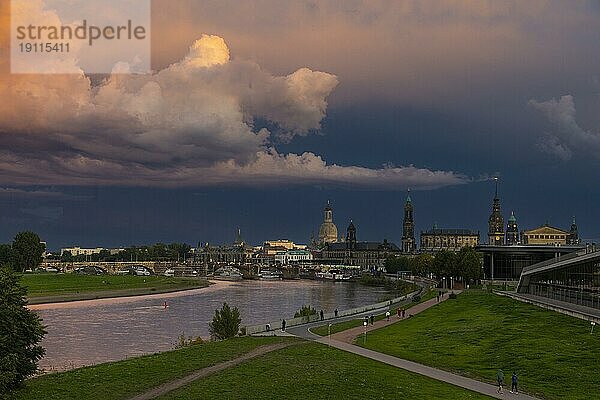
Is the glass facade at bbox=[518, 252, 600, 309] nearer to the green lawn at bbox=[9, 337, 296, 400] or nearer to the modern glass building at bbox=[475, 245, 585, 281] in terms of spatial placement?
the green lawn at bbox=[9, 337, 296, 400]

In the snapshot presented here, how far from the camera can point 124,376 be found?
40969mm

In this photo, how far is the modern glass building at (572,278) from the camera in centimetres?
6078

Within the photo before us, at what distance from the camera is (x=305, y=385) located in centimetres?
3822

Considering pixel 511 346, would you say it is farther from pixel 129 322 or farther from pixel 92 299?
pixel 92 299

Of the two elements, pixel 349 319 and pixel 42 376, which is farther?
pixel 349 319

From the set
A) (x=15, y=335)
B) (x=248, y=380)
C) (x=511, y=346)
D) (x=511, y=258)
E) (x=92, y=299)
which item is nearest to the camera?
(x=15, y=335)

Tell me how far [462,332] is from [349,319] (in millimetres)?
20027

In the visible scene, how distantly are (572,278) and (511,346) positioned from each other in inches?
788

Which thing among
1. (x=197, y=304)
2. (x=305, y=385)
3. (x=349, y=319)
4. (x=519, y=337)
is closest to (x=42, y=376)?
(x=305, y=385)

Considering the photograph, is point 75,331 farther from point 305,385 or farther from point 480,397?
point 480,397

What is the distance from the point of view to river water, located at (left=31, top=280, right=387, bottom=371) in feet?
204

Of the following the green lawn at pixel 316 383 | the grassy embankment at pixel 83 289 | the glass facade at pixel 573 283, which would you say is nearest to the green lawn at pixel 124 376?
the green lawn at pixel 316 383

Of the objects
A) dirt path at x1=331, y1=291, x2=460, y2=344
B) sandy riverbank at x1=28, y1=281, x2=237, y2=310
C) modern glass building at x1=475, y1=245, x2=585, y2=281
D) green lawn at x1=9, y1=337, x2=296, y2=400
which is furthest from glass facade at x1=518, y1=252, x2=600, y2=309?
sandy riverbank at x1=28, y1=281, x2=237, y2=310

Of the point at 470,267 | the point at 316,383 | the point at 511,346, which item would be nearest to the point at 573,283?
the point at 511,346
